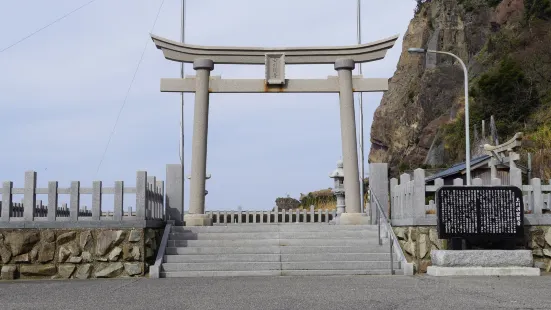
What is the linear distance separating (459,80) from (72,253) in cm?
5254

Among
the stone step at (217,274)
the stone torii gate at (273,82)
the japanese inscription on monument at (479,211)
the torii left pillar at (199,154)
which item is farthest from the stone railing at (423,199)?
the torii left pillar at (199,154)

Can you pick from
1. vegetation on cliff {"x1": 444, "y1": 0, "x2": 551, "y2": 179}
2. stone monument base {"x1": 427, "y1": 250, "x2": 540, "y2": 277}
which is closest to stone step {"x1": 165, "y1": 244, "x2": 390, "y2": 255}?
stone monument base {"x1": 427, "y1": 250, "x2": 540, "y2": 277}

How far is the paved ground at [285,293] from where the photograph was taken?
8.55m

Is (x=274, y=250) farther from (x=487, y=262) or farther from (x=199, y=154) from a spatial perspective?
(x=487, y=262)

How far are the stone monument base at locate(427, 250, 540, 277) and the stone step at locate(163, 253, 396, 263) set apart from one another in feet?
4.72

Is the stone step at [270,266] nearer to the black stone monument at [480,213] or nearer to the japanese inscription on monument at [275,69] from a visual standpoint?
the black stone monument at [480,213]

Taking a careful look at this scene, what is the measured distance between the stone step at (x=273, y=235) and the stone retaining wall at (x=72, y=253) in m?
1.82

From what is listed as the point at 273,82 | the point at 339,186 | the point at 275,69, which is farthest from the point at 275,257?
the point at 339,186

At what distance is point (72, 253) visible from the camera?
13664 millimetres

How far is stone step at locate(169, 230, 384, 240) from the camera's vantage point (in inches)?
613

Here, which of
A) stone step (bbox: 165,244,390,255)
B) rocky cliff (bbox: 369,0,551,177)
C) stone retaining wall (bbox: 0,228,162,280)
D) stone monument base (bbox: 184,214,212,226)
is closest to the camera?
stone retaining wall (bbox: 0,228,162,280)

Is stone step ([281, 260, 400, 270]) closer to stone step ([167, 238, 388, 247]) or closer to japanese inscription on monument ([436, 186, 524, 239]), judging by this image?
stone step ([167, 238, 388, 247])

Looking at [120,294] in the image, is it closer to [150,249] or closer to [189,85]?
[150,249]

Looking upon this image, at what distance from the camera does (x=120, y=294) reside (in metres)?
10.1
